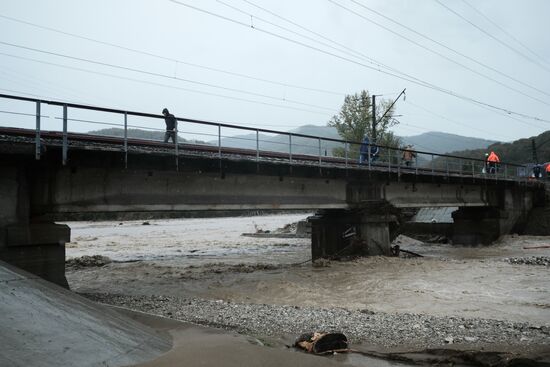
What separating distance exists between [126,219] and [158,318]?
303 feet

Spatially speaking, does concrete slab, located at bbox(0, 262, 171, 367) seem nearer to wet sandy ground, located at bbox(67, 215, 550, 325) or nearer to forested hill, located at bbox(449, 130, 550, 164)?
wet sandy ground, located at bbox(67, 215, 550, 325)

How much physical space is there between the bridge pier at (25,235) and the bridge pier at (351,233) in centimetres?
1416

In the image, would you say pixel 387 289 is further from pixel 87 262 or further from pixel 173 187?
pixel 87 262

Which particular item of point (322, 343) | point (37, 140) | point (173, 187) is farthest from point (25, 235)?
point (322, 343)

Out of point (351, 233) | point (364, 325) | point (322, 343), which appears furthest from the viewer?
point (351, 233)

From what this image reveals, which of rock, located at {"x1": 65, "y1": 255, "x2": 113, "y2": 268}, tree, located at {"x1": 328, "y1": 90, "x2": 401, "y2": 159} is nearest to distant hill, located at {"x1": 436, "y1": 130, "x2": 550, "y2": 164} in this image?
tree, located at {"x1": 328, "y1": 90, "x2": 401, "y2": 159}

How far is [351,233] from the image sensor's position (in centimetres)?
2453

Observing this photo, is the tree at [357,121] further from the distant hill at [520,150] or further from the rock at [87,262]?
the distant hill at [520,150]

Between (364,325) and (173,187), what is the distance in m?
9.45

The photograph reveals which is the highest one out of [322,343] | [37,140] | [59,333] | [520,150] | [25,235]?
[520,150]

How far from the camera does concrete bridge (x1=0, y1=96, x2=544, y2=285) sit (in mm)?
12812

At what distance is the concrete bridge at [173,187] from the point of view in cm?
1281

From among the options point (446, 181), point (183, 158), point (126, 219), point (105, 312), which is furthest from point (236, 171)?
point (126, 219)

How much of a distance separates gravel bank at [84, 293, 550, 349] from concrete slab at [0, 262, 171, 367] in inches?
111
